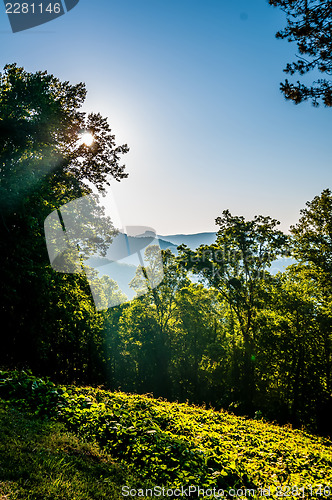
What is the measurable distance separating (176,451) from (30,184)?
12887 mm

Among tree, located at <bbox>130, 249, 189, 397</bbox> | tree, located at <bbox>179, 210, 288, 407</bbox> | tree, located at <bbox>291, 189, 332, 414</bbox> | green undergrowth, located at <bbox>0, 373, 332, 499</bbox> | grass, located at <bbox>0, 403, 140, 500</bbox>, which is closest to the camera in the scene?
grass, located at <bbox>0, 403, 140, 500</bbox>

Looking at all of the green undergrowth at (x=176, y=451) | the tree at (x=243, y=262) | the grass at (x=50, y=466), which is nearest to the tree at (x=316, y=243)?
the tree at (x=243, y=262)

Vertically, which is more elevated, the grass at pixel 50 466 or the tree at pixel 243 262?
the tree at pixel 243 262

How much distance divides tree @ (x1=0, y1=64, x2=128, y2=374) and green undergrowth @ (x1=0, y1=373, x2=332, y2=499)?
5.37 metres

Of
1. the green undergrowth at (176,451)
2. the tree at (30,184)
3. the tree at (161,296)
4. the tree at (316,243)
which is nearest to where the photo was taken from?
the green undergrowth at (176,451)

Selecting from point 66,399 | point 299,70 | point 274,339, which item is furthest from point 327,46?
point 274,339

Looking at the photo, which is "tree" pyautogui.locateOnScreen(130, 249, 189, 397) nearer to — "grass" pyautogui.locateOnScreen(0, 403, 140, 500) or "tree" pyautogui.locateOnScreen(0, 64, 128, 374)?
"tree" pyautogui.locateOnScreen(0, 64, 128, 374)

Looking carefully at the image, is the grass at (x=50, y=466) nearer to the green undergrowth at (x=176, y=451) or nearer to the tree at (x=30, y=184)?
the green undergrowth at (x=176, y=451)

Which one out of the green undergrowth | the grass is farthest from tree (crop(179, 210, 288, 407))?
the grass

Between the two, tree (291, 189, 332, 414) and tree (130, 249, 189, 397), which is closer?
tree (291, 189, 332, 414)

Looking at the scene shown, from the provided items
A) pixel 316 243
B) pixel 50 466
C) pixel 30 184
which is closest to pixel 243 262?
pixel 316 243

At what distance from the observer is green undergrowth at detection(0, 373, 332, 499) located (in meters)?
6.02

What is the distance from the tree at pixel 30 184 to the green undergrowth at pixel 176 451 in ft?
17.6

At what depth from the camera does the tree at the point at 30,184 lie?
13.5 meters
